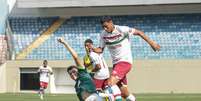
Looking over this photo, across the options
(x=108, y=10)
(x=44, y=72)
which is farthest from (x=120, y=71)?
(x=108, y=10)

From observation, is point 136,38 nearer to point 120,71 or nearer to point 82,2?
point 82,2

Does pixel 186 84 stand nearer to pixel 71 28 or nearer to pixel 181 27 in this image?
pixel 181 27

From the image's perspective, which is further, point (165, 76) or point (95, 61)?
point (165, 76)

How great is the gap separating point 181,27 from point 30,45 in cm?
1002

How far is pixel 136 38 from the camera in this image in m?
42.4

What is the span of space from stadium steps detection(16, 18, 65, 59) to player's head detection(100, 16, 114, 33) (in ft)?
98.0

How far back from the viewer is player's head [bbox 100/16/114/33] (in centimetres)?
1288

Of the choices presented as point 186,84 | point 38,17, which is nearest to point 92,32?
point 38,17

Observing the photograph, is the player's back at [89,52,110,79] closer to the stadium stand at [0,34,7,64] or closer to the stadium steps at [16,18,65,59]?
the stadium steps at [16,18,65,59]

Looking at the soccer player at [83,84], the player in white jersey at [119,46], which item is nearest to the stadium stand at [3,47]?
the player in white jersey at [119,46]

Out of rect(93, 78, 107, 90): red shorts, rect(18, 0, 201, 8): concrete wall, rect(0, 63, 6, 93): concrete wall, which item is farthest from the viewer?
rect(0, 63, 6, 93): concrete wall

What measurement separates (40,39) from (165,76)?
910 centimetres

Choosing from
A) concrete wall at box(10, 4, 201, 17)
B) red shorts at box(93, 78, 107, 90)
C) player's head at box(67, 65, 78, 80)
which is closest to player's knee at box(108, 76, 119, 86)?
player's head at box(67, 65, 78, 80)

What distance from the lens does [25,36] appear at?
144 ft
